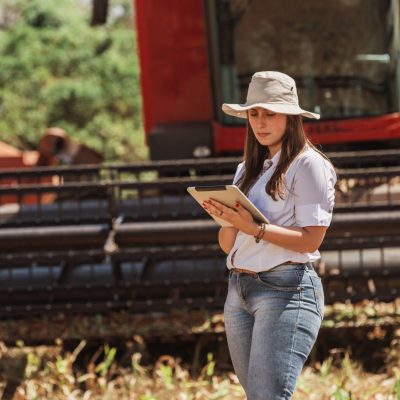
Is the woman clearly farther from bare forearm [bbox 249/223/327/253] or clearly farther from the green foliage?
the green foliage

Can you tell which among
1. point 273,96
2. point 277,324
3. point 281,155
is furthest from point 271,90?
point 277,324

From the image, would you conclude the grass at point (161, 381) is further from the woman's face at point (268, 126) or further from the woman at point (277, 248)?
the woman's face at point (268, 126)

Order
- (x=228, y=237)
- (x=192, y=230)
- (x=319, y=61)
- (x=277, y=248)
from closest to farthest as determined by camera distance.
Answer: (x=277, y=248)
(x=228, y=237)
(x=192, y=230)
(x=319, y=61)

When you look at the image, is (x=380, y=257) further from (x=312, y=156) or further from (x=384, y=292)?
(x=312, y=156)

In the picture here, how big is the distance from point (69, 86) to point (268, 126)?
21027 millimetres

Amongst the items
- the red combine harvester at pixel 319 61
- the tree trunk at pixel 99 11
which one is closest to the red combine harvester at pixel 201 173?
the red combine harvester at pixel 319 61

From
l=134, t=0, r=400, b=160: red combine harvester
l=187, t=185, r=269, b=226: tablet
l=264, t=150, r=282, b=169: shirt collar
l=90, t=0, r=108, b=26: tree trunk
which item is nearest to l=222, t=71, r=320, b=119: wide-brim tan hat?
l=264, t=150, r=282, b=169: shirt collar

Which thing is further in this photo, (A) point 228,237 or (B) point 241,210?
(A) point 228,237

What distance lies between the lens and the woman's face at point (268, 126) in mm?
3260

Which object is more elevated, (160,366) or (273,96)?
(273,96)

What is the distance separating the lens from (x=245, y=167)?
134 inches

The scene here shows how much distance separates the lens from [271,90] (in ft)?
10.7

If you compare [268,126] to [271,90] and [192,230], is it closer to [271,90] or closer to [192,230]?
[271,90]

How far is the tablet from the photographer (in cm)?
309
